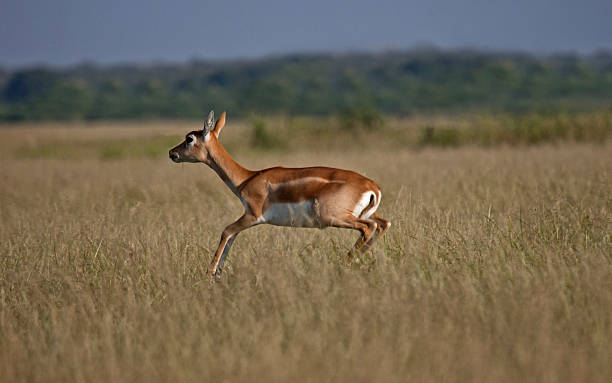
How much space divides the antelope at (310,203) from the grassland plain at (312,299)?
263mm

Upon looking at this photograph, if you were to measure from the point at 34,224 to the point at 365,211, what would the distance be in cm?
453

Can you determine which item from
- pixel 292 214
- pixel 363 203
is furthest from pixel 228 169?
pixel 363 203

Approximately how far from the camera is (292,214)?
242 inches

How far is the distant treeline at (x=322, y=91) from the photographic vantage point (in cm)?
7075

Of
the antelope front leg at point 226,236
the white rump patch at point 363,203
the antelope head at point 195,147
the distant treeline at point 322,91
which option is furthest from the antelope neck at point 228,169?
the distant treeline at point 322,91

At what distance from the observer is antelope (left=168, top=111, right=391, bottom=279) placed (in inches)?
238

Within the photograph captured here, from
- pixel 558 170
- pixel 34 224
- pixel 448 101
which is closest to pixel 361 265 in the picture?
pixel 34 224

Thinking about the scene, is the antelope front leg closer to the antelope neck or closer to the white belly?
the white belly

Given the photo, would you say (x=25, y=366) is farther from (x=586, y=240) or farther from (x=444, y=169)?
(x=444, y=169)

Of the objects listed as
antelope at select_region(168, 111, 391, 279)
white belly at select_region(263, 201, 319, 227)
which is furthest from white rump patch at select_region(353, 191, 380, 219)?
white belly at select_region(263, 201, 319, 227)

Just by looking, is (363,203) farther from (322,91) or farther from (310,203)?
(322,91)

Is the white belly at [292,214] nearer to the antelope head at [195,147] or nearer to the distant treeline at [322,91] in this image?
the antelope head at [195,147]

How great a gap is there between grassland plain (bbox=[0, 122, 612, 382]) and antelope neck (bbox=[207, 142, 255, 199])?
27.0 inches

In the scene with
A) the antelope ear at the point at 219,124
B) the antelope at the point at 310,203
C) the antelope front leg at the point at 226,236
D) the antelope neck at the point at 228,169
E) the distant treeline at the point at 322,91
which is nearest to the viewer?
the antelope at the point at 310,203
